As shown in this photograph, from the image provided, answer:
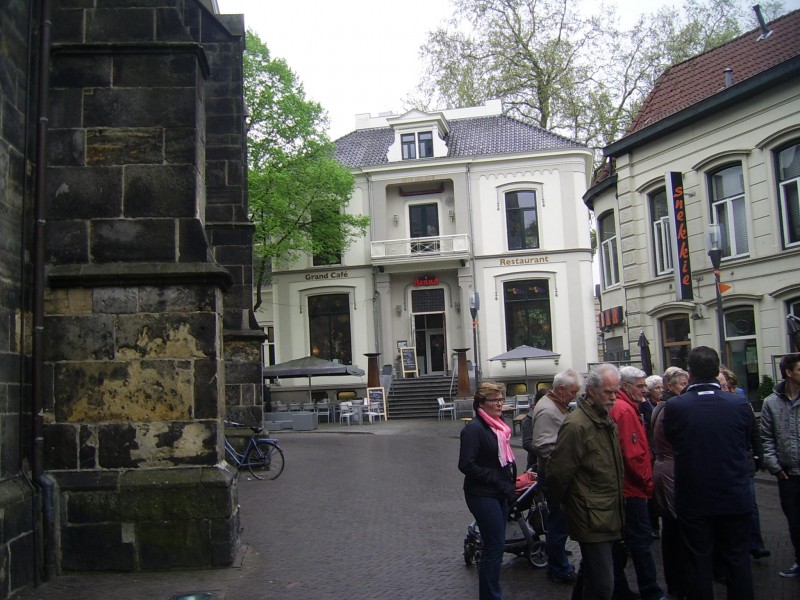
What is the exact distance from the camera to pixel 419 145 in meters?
35.3

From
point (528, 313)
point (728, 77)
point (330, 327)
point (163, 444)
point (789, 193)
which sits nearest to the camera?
point (163, 444)

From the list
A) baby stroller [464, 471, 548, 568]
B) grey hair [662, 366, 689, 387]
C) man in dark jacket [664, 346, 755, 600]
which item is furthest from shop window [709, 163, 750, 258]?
man in dark jacket [664, 346, 755, 600]

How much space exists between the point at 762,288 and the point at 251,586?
1349cm

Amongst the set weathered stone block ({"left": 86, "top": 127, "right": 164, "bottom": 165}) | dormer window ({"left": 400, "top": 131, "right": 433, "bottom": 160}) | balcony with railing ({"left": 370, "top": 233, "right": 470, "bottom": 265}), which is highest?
dormer window ({"left": 400, "top": 131, "right": 433, "bottom": 160})

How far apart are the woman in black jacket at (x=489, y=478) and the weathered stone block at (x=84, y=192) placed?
3759 millimetres

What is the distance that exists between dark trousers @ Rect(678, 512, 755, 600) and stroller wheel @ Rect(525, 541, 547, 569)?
6.82 ft

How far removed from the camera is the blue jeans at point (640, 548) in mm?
5801

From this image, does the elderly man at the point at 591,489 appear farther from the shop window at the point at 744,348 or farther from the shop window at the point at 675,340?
the shop window at the point at 675,340

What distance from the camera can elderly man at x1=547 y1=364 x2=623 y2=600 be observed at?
4.90 m

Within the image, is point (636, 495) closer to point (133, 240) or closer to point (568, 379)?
point (568, 379)

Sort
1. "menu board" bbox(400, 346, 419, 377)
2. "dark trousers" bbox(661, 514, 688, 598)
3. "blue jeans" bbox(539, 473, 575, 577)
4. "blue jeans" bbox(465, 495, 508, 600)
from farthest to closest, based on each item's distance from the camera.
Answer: "menu board" bbox(400, 346, 419, 377) → "blue jeans" bbox(539, 473, 575, 577) → "dark trousers" bbox(661, 514, 688, 598) → "blue jeans" bbox(465, 495, 508, 600)

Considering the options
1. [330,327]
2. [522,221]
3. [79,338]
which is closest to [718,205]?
[79,338]

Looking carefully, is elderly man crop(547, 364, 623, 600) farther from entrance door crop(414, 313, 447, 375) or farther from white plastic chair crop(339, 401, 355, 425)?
entrance door crop(414, 313, 447, 375)

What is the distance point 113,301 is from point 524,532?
13.2 ft
